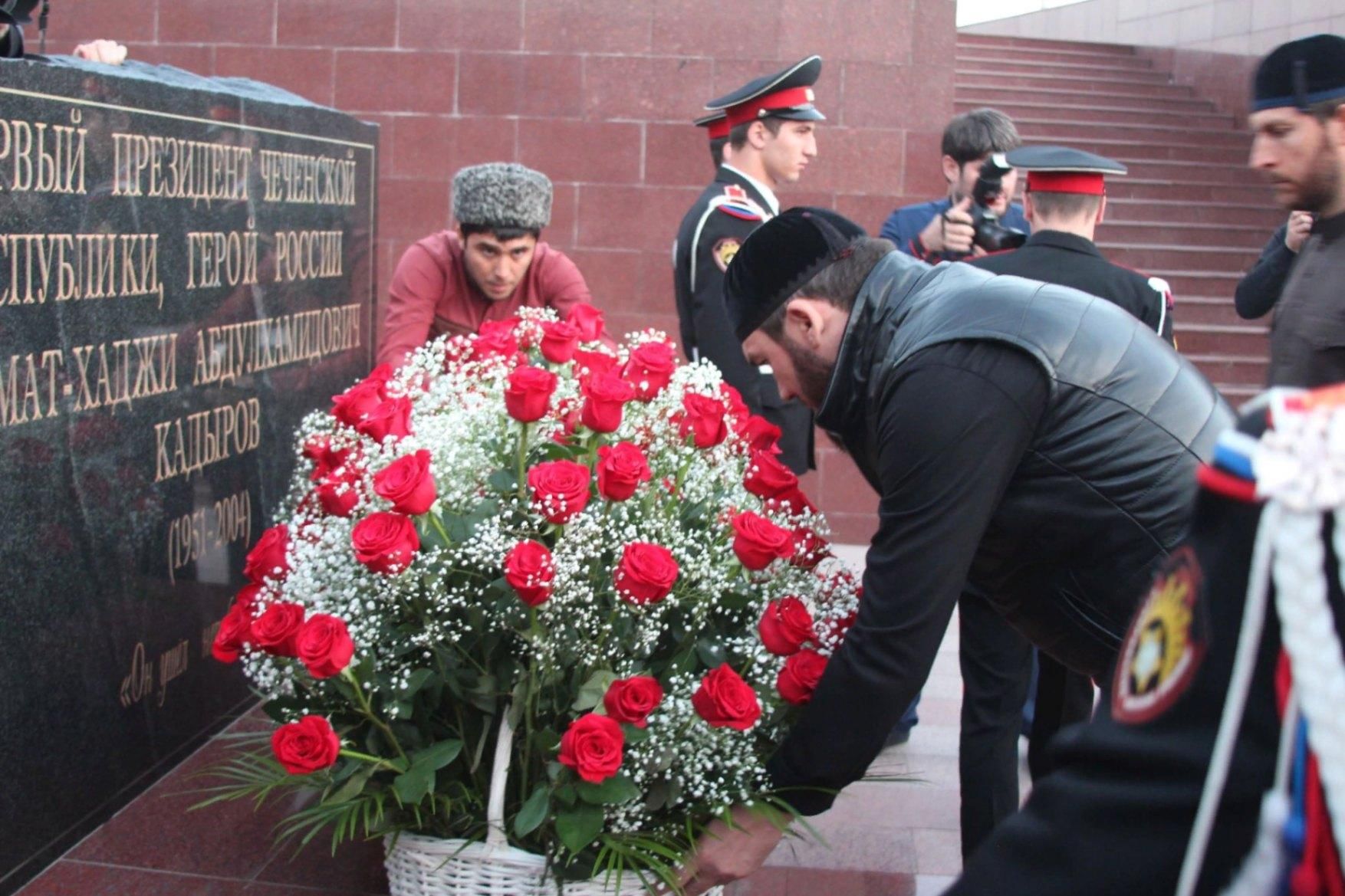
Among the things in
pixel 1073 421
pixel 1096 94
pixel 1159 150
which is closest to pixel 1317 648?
pixel 1073 421

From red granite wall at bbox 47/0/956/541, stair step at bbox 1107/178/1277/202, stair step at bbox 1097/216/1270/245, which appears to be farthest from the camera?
stair step at bbox 1107/178/1277/202

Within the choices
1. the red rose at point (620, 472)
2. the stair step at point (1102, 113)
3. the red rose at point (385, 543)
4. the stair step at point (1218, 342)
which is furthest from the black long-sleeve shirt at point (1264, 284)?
the stair step at point (1102, 113)

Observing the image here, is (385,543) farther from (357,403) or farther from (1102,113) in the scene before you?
(1102,113)

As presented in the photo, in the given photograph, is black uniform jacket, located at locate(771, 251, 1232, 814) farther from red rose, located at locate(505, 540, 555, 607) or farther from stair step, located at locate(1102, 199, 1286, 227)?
stair step, located at locate(1102, 199, 1286, 227)

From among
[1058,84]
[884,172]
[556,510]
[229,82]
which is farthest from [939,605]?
[1058,84]

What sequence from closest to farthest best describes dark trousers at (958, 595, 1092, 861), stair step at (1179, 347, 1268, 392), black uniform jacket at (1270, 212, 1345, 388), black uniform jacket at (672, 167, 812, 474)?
black uniform jacket at (1270, 212, 1345, 388), dark trousers at (958, 595, 1092, 861), black uniform jacket at (672, 167, 812, 474), stair step at (1179, 347, 1268, 392)

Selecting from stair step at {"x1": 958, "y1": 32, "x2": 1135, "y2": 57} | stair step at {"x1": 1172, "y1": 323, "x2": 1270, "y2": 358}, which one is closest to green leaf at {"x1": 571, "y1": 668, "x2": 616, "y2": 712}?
stair step at {"x1": 1172, "y1": 323, "x2": 1270, "y2": 358}

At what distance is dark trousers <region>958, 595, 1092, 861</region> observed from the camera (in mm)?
2979

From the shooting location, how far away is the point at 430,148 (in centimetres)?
675

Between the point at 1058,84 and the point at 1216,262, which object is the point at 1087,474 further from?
the point at 1058,84

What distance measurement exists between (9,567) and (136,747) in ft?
2.28

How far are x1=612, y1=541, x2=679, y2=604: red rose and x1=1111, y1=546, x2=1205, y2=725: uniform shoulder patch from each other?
1041mm

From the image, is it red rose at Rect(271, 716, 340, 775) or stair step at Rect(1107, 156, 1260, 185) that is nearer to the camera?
red rose at Rect(271, 716, 340, 775)

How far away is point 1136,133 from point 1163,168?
58 cm
